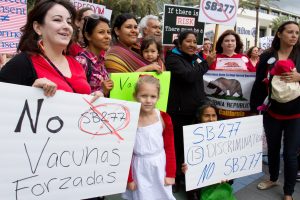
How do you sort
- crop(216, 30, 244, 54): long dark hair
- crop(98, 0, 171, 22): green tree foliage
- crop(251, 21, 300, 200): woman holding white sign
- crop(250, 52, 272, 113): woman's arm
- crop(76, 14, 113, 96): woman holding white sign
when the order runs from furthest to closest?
1. crop(98, 0, 171, 22): green tree foliage
2. crop(216, 30, 244, 54): long dark hair
3. crop(250, 52, 272, 113): woman's arm
4. crop(251, 21, 300, 200): woman holding white sign
5. crop(76, 14, 113, 96): woman holding white sign

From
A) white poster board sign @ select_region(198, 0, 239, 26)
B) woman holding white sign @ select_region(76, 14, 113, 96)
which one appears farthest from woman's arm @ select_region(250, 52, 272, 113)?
woman holding white sign @ select_region(76, 14, 113, 96)

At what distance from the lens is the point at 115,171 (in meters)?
2.17

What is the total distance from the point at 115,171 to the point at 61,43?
0.94 metres

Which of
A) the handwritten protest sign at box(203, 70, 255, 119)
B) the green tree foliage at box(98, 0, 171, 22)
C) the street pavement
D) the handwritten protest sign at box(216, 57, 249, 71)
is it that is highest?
the green tree foliage at box(98, 0, 171, 22)

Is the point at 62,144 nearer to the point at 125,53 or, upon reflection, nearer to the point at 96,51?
the point at 96,51

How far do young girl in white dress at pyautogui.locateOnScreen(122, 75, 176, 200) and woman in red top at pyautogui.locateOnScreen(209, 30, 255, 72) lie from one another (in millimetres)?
1734

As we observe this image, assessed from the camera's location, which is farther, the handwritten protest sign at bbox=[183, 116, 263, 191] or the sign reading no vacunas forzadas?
Answer: the sign reading no vacunas forzadas

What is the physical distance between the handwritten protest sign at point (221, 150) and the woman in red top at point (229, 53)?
962mm

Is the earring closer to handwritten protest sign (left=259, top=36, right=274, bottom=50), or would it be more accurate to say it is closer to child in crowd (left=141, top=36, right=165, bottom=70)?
child in crowd (left=141, top=36, right=165, bottom=70)

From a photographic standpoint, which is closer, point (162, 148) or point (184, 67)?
point (162, 148)

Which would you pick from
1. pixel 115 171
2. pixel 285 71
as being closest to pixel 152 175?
pixel 115 171

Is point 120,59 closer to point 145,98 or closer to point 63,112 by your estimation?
point 145,98

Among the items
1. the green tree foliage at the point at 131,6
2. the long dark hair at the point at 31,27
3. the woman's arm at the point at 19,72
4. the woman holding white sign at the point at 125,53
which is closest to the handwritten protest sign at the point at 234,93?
the woman holding white sign at the point at 125,53

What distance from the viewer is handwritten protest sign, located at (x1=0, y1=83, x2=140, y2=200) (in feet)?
5.50
